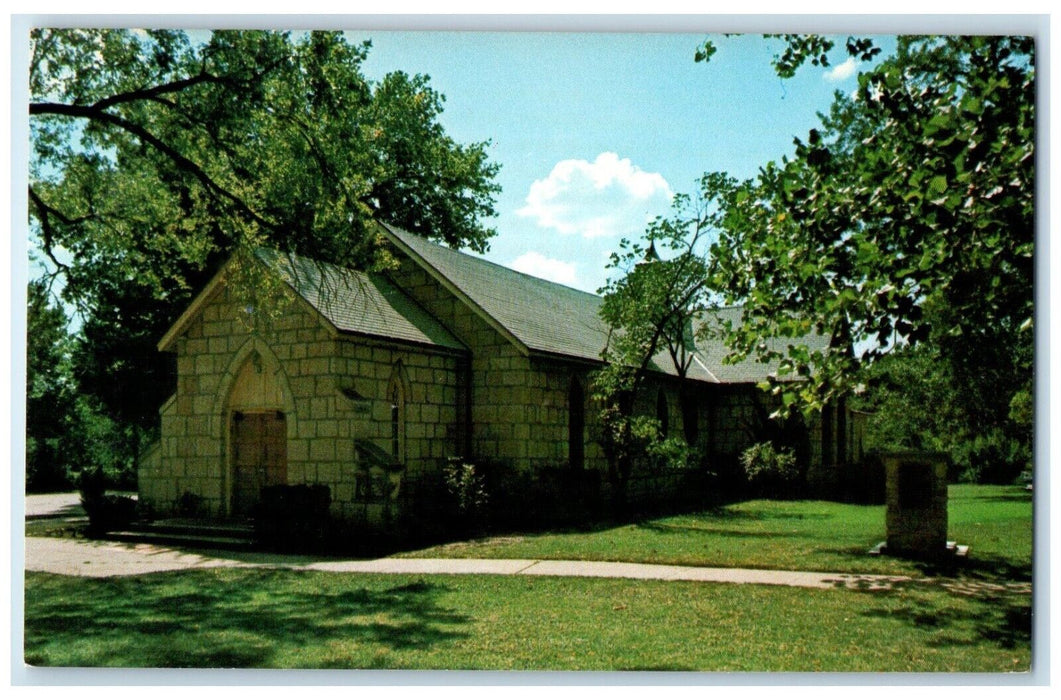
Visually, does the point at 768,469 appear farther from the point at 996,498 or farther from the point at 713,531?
the point at 713,531

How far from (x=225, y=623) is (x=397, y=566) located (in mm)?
2815

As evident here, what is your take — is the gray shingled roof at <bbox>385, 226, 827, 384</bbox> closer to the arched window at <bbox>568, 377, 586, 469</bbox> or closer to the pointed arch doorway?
the arched window at <bbox>568, 377, 586, 469</bbox>

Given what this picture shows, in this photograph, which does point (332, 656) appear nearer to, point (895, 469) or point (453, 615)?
point (453, 615)

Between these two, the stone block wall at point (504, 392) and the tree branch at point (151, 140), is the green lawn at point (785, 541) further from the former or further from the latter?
the tree branch at point (151, 140)

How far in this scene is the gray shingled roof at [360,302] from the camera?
1141 cm

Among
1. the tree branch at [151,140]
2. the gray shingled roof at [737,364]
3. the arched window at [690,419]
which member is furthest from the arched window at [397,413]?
the gray shingled roof at [737,364]

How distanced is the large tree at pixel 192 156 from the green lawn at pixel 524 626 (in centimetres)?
303

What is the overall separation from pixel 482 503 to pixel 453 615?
5.66m

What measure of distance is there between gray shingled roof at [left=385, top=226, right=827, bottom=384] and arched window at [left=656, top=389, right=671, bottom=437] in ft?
2.06

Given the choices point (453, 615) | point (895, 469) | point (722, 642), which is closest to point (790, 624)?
point (722, 642)

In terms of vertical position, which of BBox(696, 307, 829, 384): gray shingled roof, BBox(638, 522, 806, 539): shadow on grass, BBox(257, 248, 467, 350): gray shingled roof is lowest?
BBox(638, 522, 806, 539): shadow on grass

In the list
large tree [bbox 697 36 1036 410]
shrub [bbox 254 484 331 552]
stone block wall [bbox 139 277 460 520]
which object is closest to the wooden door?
stone block wall [bbox 139 277 460 520]

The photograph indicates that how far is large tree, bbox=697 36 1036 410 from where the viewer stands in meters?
6.00
